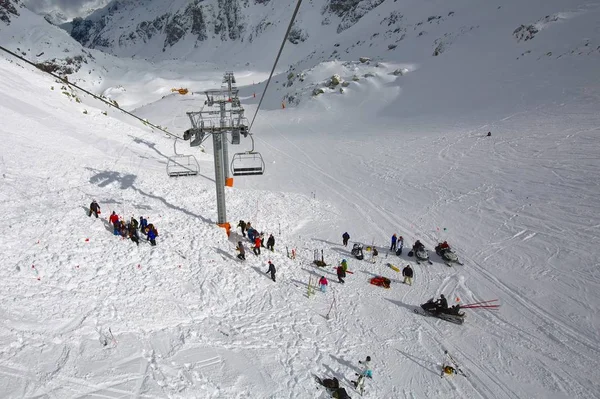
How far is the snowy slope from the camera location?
970 centimetres

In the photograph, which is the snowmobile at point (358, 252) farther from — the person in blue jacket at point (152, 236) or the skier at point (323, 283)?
the person in blue jacket at point (152, 236)

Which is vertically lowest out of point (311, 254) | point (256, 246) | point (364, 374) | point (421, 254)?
point (364, 374)

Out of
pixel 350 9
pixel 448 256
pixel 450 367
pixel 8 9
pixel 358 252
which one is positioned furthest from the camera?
pixel 350 9

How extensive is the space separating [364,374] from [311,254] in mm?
8228

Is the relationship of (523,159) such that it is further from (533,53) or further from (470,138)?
(533,53)

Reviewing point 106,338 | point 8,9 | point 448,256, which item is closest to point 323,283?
point 448,256

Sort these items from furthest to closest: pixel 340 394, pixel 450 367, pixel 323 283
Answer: pixel 323 283
pixel 450 367
pixel 340 394

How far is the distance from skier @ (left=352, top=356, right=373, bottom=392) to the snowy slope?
35 centimetres

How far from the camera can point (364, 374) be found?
10070 millimetres

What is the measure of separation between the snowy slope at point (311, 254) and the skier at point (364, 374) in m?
0.35

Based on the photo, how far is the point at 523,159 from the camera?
25656mm

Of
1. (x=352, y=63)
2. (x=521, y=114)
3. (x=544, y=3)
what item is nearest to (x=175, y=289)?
(x=521, y=114)

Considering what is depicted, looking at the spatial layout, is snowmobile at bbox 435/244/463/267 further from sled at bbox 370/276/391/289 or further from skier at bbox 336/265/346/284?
skier at bbox 336/265/346/284

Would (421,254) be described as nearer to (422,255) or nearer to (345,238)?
(422,255)
